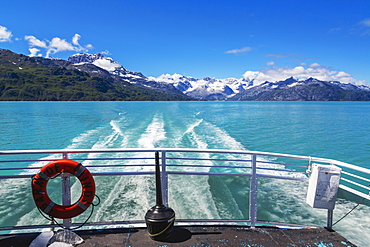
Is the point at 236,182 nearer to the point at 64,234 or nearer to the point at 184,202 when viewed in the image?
the point at 184,202

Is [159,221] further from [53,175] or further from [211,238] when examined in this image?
[53,175]

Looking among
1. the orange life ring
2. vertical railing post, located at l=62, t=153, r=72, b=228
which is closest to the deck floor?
vertical railing post, located at l=62, t=153, r=72, b=228

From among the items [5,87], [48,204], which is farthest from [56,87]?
[48,204]

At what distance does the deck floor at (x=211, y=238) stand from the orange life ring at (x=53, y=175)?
41 cm

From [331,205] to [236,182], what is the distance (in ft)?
22.8

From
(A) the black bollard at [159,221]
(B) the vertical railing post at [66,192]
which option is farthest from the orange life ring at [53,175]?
(A) the black bollard at [159,221]

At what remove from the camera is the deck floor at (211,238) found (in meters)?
3.46

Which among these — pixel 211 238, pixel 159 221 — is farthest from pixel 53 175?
pixel 211 238

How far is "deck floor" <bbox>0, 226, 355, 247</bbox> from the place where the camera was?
3455 mm

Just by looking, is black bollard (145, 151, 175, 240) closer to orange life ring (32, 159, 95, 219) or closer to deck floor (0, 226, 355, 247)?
deck floor (0, 226, 355, 247)

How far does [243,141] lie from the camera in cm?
2144

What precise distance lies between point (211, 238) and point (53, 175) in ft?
7.74

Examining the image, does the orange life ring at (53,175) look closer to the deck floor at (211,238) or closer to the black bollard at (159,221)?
the deck floor at (211,238)

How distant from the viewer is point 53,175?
3.51m
